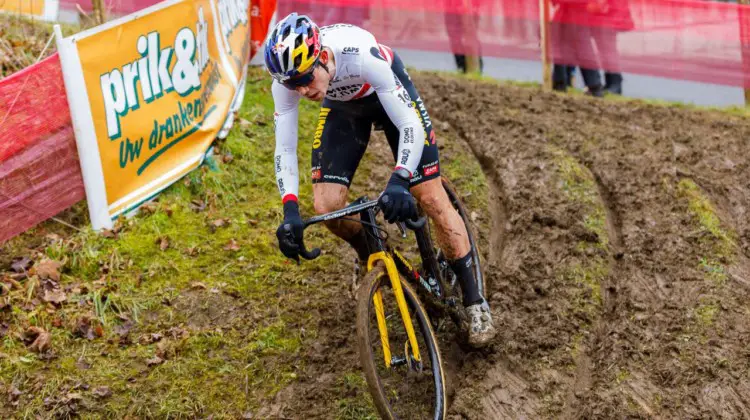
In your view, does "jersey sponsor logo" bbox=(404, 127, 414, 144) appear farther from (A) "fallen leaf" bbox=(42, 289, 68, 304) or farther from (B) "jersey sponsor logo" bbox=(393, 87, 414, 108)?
(A) "fallen leaf" bbox=(42, 289, 68, 304)

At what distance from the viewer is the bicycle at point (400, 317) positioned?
5.22 m

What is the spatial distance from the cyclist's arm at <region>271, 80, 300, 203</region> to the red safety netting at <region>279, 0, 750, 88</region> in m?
6.81

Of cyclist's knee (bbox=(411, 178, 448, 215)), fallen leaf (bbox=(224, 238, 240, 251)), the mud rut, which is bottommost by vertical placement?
the mud rut

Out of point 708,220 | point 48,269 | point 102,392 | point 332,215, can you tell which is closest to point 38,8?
point 48,269

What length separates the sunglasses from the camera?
5.38 m

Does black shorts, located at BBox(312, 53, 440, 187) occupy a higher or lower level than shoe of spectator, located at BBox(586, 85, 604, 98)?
higher

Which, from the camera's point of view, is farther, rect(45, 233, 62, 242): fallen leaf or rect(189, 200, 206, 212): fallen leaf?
rect(189, 200, 206, 212): fallen leaf

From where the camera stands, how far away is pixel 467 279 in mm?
6512

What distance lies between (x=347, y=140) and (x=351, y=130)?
0.07 metres

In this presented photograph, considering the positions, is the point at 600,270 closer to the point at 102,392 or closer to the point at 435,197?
the point at 435,197

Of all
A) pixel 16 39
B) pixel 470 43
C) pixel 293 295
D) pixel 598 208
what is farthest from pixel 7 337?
pixel 470 43

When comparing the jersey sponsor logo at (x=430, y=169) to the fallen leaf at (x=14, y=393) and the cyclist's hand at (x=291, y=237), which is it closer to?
the cyclist's hand at (x=291, y=237)

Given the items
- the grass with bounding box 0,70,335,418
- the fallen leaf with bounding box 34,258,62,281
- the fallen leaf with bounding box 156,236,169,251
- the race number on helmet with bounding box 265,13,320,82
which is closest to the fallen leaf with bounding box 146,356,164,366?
the grass with bounding box 0,70,335,418

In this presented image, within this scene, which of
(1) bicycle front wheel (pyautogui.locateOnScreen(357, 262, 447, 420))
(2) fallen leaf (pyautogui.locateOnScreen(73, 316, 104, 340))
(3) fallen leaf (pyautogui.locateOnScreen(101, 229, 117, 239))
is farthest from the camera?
(3) fallen leaf (pyautogui.locateOnScreen(101, 229, 117, 239))
